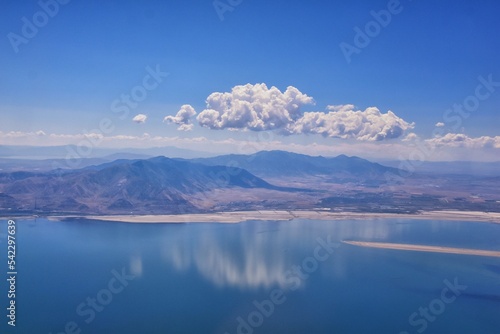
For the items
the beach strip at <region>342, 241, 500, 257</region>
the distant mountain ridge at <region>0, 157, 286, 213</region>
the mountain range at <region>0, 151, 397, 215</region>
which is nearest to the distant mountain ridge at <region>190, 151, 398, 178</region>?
the mountain range at <region>0, 151, 397, 215</region>

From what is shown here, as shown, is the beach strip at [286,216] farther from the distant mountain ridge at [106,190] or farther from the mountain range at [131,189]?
the distant mountain ridge at [106,190]

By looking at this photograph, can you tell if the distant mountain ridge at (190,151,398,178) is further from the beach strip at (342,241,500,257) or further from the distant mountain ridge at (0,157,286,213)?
the beach strip at (342,241,500,257)

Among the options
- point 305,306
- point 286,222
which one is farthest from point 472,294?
point 286,222

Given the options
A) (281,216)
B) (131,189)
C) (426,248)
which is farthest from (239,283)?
(131,189)

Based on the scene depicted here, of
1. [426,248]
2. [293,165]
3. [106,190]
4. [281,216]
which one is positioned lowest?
[281,216]

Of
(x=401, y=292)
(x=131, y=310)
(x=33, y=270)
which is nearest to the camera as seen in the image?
(x=131, y=310)

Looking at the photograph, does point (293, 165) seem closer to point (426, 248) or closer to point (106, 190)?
point (106, 190)

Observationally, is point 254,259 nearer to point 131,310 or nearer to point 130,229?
point 131,310
